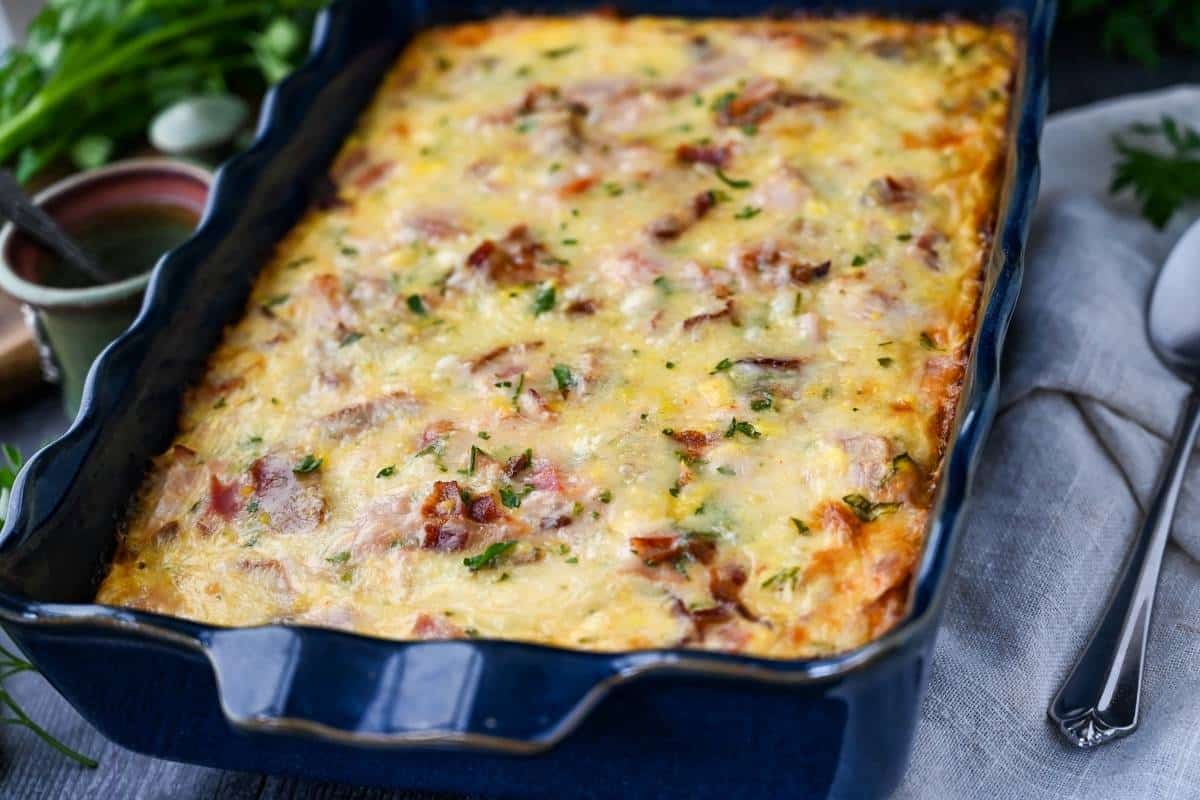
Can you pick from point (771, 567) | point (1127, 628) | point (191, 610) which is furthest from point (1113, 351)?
point (191, 610)

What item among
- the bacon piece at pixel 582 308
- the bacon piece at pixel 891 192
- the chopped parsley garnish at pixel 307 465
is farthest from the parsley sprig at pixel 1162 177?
the chopped parsley garnish at pixel 307 465

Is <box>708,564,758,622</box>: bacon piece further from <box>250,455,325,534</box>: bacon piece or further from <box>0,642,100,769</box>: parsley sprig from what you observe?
<box>0,642,100,769</box>: parsley sprig

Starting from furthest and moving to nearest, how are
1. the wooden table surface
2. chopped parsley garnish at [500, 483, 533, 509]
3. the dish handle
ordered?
the wooden table surface → chopped parsley garnish at [500, 483, 533, 509] → the dish handle

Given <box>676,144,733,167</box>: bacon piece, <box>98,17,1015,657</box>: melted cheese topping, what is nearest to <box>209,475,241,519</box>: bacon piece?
<box>98,17,1015,657</box>: melted cheese topping

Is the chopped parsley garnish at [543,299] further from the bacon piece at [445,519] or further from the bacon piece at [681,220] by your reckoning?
the bacon piece at [445,519]

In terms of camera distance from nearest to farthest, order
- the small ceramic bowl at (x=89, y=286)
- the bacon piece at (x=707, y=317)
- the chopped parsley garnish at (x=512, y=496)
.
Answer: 1. the chopped parsley garnish at (x=512, y=496)
2. the bacon piece at (x=707, y=317)
3. the small ceramic bowl at (x=89, y=286)

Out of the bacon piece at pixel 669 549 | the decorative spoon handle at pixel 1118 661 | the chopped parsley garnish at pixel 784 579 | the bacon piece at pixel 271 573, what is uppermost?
the bacon piece at pixel 669 549

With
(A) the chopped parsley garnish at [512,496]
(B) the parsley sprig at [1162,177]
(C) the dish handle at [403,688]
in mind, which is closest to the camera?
(C) the dish handle at [403,688]
